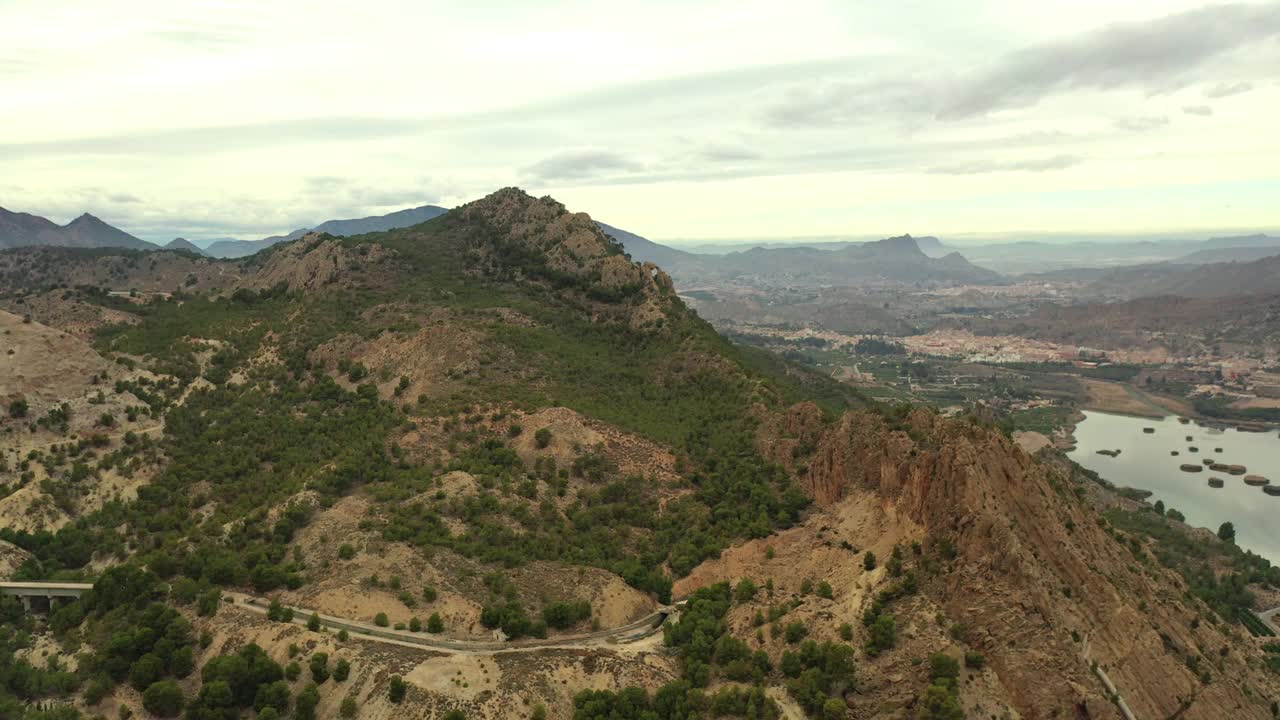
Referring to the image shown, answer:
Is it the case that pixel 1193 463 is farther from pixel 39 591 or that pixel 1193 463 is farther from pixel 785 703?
pixel 39 591

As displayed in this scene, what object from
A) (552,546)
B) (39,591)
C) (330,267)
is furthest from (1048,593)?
(330,267)

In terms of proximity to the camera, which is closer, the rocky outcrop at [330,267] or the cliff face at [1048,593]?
the cliff face at [1048,593]

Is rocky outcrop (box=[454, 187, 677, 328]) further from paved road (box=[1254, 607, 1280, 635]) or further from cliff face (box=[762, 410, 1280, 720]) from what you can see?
paved road (box=[1254, 607, 1280, 635])

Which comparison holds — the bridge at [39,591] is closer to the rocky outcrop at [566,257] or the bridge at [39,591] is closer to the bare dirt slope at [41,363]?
the bare dirt slope at [41,363]

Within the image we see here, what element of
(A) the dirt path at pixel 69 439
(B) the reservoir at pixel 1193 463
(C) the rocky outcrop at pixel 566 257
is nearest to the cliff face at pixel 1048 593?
(C) the rocky outcrop at pixel 566 257

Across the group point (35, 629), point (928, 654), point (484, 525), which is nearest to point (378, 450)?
point (484, 525)
